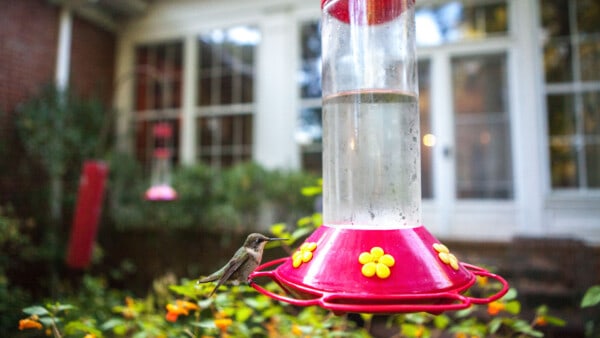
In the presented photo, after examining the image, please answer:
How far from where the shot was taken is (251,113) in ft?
20.0

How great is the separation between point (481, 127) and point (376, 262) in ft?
15.6

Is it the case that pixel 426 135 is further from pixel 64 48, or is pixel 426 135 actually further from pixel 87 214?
pixel 64 48

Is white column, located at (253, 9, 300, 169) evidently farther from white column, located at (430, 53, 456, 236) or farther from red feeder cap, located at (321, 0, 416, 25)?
red feeder cap, located at (321, 0, 416, 25)

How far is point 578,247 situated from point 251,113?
14.4ft

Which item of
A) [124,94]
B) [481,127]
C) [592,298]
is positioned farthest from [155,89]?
[592,298]

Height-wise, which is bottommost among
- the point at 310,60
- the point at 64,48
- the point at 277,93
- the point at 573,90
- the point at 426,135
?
the point at 426,135

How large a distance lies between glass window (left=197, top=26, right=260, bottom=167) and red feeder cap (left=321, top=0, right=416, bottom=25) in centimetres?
468

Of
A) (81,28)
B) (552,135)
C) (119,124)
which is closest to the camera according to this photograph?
(552,135)

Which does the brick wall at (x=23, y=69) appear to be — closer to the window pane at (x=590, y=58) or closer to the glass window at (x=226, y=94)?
the glass window at (x=226, y=94)

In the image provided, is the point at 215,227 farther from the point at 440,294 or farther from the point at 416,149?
the point at 440,294

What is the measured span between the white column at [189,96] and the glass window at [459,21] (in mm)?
3410

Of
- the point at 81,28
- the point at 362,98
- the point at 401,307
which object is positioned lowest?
the point at 401,307

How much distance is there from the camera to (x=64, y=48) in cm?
573

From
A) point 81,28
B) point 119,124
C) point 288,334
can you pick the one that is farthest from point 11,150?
point 288,334
